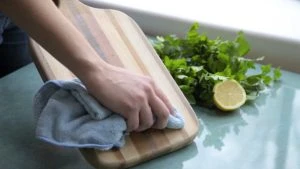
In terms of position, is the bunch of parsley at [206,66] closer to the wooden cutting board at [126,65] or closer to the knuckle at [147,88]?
the wooden cutting board at [126,65]

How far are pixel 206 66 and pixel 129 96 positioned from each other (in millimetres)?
250

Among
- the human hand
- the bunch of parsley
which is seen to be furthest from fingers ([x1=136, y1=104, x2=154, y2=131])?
the bunch of parsley

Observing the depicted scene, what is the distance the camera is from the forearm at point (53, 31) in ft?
2.35

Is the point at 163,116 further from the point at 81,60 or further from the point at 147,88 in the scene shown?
the point at 81,60

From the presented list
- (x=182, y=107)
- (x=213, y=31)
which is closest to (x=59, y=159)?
(x=182, y=107)

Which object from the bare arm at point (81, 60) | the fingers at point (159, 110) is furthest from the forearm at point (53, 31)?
the fingers at point (159, 110)

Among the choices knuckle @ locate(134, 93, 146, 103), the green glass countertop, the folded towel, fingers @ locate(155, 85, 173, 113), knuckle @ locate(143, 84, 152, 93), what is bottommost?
the green glass countertop

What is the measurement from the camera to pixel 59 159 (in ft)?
2.56

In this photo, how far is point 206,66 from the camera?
0.93m

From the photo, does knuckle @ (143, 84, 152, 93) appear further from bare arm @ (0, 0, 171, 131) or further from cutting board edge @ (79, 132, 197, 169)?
cutting board edge @ (79, 132, 197, 169)

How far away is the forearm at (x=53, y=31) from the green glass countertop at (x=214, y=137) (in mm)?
166

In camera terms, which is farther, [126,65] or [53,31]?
[126,65]

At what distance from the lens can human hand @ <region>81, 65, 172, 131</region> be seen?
73 centimetres

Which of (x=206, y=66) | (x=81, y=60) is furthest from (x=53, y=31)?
(x=206, y=66)
